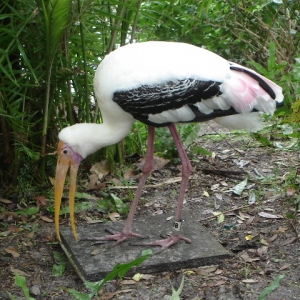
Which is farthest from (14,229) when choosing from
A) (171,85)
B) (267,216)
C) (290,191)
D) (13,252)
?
(290,191)

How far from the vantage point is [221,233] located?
13.0ft

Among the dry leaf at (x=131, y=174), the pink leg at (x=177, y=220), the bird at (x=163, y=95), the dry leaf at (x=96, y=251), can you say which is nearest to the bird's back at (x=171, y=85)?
the bird at (x=163, y=95)

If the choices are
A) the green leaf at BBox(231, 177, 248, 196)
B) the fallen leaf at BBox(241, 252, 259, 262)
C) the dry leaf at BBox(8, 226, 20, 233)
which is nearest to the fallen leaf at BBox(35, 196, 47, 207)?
the dry leaf at BBox(8, 226, 20, 233)

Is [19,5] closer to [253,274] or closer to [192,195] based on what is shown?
[192,195]

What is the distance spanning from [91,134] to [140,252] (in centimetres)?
83

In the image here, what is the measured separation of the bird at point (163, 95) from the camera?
3.36 meters

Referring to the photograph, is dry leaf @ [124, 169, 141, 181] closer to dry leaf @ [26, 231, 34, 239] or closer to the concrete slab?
the concrete slab

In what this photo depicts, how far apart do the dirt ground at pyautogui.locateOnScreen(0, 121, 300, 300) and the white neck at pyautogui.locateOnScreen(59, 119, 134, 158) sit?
75 cm

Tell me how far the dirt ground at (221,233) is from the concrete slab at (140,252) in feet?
0.20

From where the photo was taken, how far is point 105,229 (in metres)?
3.88

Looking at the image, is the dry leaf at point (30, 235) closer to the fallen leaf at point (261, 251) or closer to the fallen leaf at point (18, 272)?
the fallen leaf at point (18, 272)

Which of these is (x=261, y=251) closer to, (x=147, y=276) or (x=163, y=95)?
(x=147, y=276)

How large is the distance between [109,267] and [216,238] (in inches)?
35.8

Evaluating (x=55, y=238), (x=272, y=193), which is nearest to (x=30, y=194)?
(x=55, y=238)
